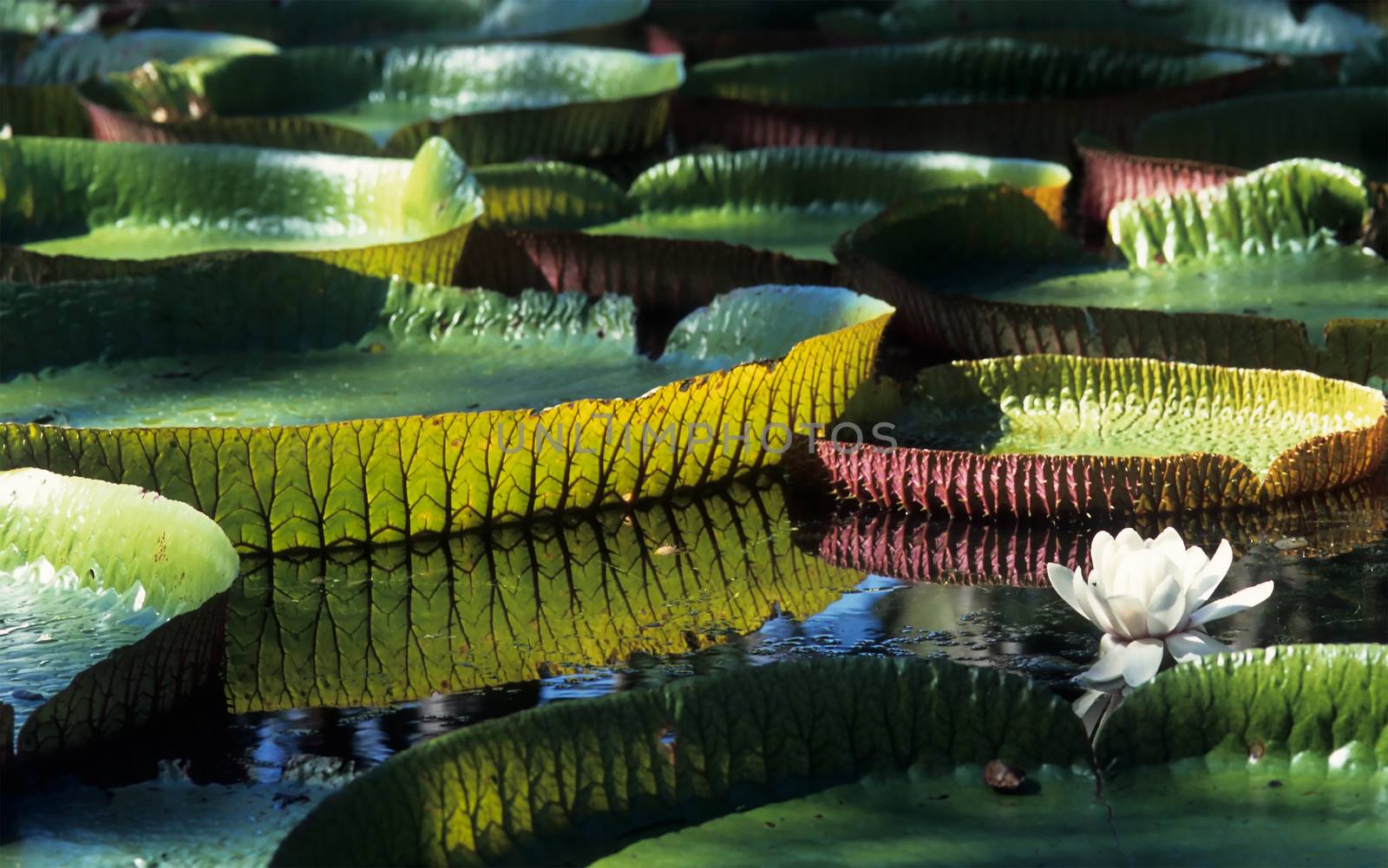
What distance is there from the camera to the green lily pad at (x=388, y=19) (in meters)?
7.09

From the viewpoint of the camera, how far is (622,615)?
2.19 metres

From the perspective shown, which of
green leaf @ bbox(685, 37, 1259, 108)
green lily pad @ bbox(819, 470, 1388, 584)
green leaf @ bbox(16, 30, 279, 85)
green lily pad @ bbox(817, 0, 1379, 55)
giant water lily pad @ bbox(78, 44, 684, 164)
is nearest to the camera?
green lily pad @ bbox(819, 470, 1388, 584)

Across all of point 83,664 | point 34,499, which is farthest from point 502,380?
point 83,664

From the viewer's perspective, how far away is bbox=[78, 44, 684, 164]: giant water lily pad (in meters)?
4.65

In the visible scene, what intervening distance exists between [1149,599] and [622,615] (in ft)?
2.10

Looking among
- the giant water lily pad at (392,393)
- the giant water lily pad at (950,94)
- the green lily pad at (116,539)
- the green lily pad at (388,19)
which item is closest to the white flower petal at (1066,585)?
the giant water lily pad at (392,393)

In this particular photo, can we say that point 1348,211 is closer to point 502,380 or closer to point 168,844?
point 502,380

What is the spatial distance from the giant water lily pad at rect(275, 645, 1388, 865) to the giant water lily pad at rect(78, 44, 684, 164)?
10.4 feet

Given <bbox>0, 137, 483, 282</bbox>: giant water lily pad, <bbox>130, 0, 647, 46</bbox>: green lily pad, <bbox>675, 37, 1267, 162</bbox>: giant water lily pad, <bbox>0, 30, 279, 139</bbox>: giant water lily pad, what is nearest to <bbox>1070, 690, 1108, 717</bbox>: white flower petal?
<bbox>0, 137, 483, 282</bbox>: giant water lily pad

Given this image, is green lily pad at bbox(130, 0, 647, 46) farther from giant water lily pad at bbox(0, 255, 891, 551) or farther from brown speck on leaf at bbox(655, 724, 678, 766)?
brown speck on leaf at bbox(655, 724, 678, 766)

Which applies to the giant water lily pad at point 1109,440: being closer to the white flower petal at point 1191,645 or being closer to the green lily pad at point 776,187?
the white flower petal at point 1191,645

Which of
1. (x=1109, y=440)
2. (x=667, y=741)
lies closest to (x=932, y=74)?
(x=1109, y=440)

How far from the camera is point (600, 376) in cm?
297

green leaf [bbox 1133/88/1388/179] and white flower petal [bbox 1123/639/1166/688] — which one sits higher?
green leaf [bbox 1133/88/1388/179]
